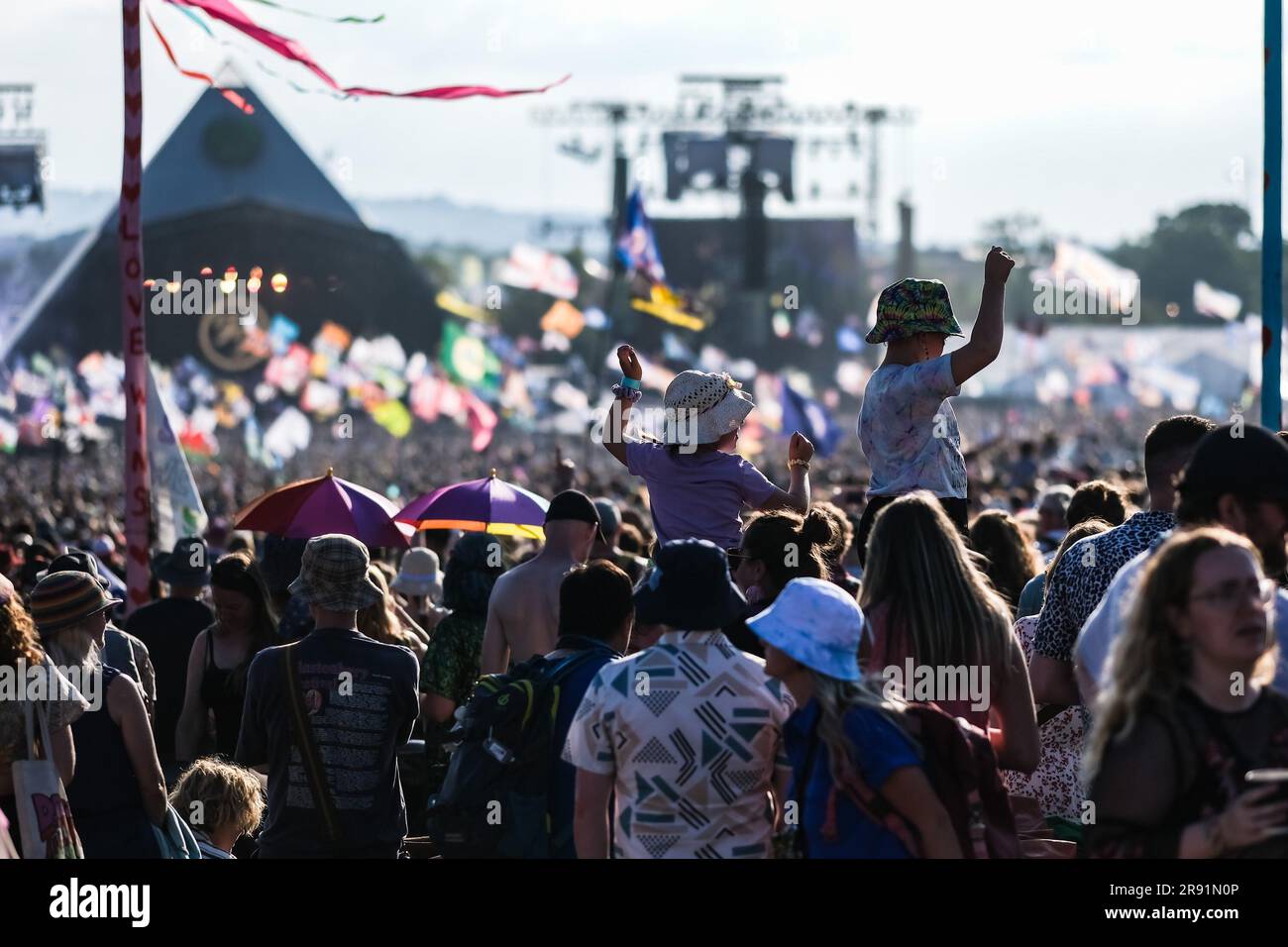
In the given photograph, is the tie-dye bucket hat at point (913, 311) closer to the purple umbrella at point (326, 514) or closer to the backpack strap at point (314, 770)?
the backpack strap at point (314, 770)

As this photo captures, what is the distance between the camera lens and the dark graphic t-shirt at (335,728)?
5.66m

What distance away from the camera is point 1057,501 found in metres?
10.5

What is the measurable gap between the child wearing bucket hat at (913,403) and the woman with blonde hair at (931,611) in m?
1.23

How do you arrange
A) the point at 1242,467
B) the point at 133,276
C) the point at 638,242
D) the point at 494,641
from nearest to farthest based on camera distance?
the point at 1242,467
the point at 494,641
the point at 133,276
the point at 638,242

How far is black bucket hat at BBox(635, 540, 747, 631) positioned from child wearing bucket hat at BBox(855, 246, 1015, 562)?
4.36 feet

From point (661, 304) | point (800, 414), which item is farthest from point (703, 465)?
point (661, 304)

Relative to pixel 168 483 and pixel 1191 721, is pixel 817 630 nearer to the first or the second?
pixel 1191 721

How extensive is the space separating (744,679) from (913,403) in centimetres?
160

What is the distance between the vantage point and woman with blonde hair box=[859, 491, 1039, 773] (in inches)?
182

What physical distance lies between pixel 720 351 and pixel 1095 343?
16.7m

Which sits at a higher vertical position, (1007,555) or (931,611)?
(1007,555)

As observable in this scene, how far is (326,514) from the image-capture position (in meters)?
9.01
